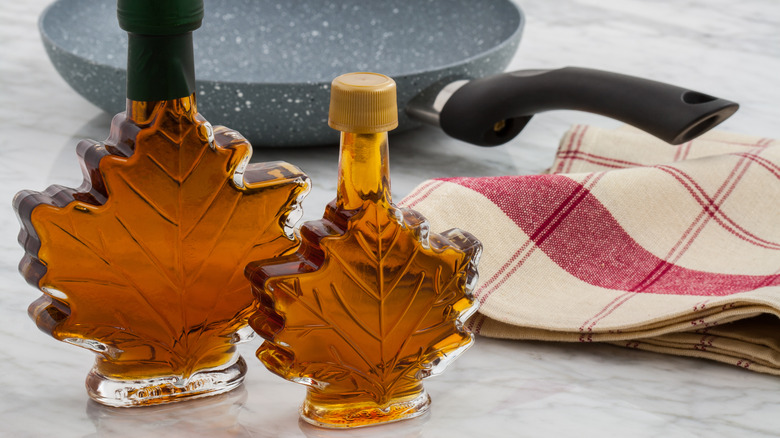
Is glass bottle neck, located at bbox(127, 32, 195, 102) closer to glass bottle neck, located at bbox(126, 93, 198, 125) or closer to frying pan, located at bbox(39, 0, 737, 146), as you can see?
glass bottle neck, located at bbox(126, 93, 198, 125)

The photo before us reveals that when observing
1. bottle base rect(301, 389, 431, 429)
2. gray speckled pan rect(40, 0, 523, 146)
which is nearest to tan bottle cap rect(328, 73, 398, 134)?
bottle base rect(301, 389, 431, 429)

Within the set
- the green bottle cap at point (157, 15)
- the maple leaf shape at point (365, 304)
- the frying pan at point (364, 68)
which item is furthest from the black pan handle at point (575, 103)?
the green bottle cap at point (157, 15)

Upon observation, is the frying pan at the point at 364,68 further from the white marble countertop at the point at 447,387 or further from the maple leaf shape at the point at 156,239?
the maple leaf shape at the point at 156,239

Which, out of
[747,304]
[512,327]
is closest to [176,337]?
[512,327]

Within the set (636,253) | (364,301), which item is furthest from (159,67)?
(636,253)

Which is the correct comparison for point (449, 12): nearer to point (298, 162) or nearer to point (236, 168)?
point (298, 162)

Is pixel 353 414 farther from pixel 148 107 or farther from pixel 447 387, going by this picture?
pixel 148 107

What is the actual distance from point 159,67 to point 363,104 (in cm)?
11

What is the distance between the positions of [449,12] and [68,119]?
43 cm

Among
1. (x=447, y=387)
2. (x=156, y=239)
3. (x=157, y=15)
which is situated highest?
(x=157, y=15)

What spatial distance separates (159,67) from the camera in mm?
508

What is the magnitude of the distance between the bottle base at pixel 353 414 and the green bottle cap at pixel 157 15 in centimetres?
22

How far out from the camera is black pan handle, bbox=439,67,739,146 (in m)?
0.78

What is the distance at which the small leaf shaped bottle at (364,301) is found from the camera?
0.53 metres
